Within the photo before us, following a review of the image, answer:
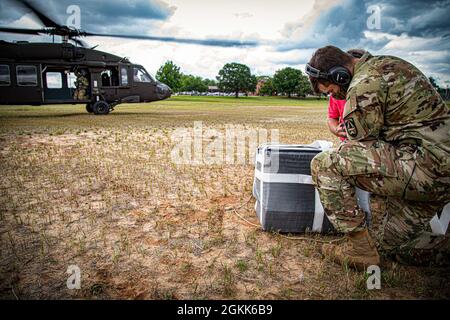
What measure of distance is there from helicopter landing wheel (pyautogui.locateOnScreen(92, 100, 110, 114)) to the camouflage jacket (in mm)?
16033

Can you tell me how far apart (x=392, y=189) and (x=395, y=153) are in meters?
0.26

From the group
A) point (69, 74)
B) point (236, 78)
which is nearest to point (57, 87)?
point (69, 74)

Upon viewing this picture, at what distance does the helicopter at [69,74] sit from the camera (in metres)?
14.4

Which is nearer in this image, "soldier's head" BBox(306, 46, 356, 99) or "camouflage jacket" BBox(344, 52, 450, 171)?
"camouflage jacket" BBox(344, 52, 450, 171)

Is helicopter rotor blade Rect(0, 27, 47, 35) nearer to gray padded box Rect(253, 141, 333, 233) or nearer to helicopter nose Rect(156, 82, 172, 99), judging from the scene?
helicopter nose Rect(156, 82, 172, 99)

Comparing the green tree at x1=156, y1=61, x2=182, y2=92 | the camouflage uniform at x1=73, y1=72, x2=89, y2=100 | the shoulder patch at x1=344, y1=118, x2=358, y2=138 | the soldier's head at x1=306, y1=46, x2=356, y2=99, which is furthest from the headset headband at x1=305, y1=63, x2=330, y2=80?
the green tree at x1=156, y1=61, x2=182, y2=92

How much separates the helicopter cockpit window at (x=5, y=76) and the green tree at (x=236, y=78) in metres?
76.2

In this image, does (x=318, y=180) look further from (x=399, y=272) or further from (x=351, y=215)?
(x=399, y=272)

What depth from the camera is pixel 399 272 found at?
232 centimetres

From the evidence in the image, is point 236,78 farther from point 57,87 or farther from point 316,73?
point 316,73

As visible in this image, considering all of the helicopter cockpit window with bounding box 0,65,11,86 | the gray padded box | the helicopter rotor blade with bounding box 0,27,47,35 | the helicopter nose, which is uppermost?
the helicopter rotor blade with bounding box 0,27,47,35

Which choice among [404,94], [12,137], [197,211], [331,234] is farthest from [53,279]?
[12,137]

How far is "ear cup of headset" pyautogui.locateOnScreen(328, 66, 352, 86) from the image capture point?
94.7 inches

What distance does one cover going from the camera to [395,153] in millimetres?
2236
